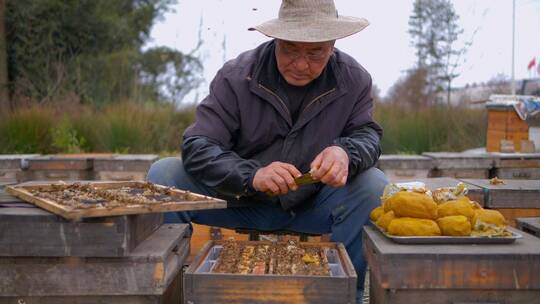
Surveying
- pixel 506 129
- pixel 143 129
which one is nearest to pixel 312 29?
pixel 506 129

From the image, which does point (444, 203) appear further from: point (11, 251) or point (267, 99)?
point (11, 251)

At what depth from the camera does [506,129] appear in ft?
21.3

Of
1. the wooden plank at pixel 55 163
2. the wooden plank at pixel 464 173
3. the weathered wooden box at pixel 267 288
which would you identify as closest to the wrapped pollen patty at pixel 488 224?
the weathered wooden box at pixel 267 288

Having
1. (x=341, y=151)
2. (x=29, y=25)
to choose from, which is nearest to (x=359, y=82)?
(x=341, y=151)

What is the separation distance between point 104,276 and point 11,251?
13.1 inches

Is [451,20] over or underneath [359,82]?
over

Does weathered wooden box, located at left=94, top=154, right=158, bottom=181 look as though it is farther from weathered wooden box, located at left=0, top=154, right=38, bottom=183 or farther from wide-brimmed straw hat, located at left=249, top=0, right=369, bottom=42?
wide-brimmed straw hat, located at left=249, top=0, right=369, bottom=42

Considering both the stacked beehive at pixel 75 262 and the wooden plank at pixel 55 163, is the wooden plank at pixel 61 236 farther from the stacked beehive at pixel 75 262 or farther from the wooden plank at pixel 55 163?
the wooden plank at pixel 55 163

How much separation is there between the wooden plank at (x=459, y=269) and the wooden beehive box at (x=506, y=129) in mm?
4900

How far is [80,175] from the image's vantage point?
5805 mm

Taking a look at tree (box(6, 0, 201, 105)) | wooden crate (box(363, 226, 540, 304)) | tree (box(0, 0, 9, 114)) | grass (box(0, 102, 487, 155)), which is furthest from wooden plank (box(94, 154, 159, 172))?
tree (box(0, 0, 9, 114))

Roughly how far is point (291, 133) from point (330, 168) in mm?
572

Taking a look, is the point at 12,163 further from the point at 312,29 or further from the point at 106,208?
the point at 106,208

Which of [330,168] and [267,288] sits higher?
[330,168]
